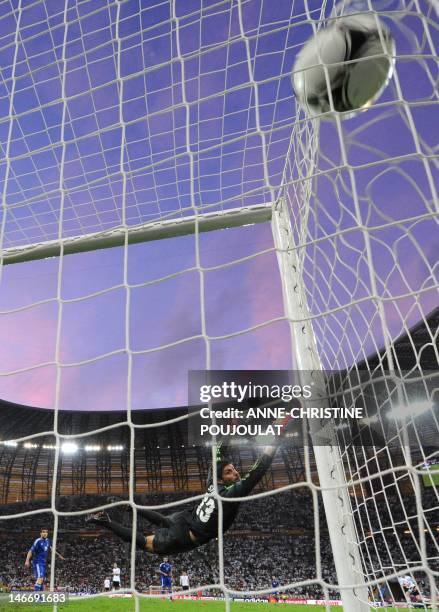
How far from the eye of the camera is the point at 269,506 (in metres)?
13.5

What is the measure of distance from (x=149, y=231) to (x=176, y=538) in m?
2.15

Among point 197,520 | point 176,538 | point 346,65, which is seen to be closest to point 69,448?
point 176,538

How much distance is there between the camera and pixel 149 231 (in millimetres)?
2184

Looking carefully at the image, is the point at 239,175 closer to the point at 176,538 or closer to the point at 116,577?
the point at 176,538

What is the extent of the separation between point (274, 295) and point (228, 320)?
143 centimetres

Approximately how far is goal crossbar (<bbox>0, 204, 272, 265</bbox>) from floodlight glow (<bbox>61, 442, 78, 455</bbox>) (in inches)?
508

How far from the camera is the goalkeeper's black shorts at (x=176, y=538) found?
9.67 ft

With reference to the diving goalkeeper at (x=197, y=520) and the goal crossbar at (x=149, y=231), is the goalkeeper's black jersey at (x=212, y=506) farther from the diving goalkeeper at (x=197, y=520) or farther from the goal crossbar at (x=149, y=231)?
the goal crossbar at (x=149, y=231)

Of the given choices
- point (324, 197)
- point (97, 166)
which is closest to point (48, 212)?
point (97, 166)

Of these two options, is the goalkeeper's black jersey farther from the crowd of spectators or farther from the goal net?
the crowd of spectators

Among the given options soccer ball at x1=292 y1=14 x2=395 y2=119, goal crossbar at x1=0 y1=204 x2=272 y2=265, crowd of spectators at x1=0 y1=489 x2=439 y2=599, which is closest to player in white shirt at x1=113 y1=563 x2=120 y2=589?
crowd of spectators at x1=0 y1=489 x2=439 y2=599

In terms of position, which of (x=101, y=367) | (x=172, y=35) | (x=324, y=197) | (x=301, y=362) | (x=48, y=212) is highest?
(x=101, y=367)

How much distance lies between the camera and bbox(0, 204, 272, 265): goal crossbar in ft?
7.07

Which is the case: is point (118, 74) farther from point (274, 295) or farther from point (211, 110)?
point (274, 295)
